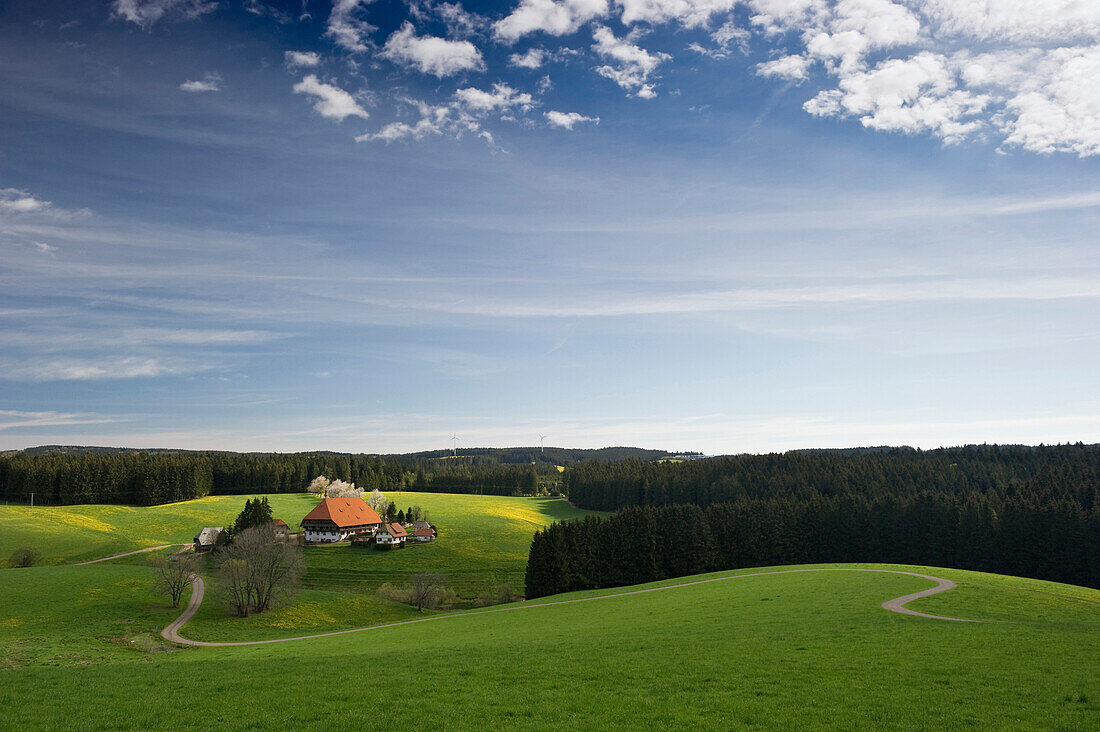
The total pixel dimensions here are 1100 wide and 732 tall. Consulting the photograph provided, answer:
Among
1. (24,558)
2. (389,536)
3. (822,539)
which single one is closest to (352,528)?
(389,536)

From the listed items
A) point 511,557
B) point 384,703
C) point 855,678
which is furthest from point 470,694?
point 511,557

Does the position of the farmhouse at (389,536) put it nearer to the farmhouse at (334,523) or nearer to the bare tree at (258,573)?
the farmhouse at (334,523)

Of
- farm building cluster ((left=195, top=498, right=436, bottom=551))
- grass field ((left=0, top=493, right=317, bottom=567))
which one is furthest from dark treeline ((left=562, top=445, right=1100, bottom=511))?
grass field ((left=0, top=493, right=317, bottom=567))

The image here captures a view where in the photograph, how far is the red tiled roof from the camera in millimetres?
106562

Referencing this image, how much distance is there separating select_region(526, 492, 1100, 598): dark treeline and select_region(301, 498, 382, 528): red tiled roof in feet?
147

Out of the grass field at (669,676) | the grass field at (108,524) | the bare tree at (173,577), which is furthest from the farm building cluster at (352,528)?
the grass field at (669,676)

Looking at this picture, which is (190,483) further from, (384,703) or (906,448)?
(906,448)

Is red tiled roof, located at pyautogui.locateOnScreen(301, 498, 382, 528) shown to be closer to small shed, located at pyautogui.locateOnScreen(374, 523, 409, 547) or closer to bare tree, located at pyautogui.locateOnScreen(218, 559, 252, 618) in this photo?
small shed, located at pyautogui.locateOnScreen(374, 523, 409, 547)

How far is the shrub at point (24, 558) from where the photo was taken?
3031 inches

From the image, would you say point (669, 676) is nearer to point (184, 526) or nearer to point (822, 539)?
point (822, 539)

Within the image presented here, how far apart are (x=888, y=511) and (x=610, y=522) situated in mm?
41036

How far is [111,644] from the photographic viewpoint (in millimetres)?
42281

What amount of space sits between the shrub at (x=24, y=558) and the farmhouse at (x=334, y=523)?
37022 millimetres

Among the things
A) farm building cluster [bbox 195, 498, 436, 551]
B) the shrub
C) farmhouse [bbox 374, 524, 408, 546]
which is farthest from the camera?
farm building cluster [bbox 195, 498, 436, 551]
